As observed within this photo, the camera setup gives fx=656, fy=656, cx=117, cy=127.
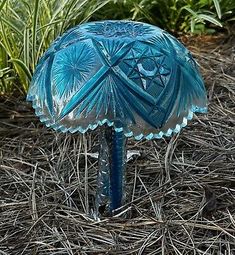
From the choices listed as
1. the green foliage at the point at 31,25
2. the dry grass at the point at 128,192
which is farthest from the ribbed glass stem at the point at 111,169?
the green foliage at the point at 31,25

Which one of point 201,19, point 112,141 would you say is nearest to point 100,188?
point 112,141

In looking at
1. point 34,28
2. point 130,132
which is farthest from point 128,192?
point 34,28

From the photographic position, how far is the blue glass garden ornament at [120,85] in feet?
4.61

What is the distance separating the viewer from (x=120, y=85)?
1412mm

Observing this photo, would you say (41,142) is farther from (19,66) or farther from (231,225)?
(231,225)

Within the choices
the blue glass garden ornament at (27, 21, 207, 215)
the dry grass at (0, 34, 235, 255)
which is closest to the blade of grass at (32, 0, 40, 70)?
the dry grass at (0, 34, 235, 255)

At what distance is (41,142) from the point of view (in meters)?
2.05

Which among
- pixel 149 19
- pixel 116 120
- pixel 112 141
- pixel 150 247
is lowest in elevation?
pixel 149 19

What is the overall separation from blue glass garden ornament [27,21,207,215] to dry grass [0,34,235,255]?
0.28 metres

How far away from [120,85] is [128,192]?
0.44m

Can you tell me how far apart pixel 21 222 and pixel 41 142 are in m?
0.45

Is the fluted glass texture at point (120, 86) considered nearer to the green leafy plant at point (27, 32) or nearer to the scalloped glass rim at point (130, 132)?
the scalloped glass rim at point (130, 132)

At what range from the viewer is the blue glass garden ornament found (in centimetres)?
140

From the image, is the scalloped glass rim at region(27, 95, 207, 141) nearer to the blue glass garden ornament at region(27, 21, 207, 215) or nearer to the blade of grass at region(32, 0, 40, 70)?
the blue glass garden ornament at region(27, 21, 207, 215)
